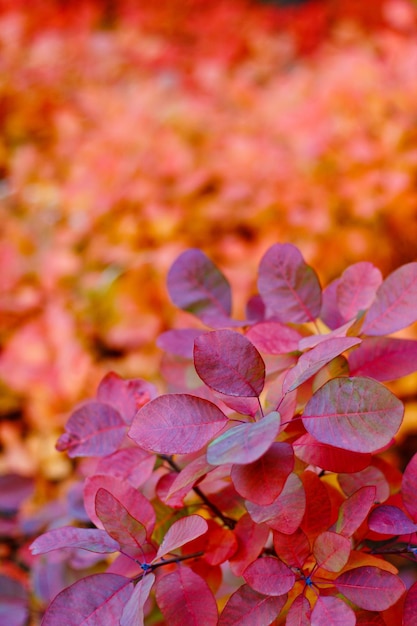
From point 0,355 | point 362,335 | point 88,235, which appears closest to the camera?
point 362,335

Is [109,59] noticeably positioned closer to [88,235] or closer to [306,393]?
[88,235]

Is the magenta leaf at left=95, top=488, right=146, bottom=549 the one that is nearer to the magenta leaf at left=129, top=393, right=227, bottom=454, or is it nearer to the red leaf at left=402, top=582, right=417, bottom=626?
the magenta leaf at left=129, top=393, right=227, bottom=454

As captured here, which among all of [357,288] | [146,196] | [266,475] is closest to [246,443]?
[266,475]

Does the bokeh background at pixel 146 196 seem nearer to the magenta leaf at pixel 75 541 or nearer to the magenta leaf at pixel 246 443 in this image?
the magenta leaf at pixel 75 541

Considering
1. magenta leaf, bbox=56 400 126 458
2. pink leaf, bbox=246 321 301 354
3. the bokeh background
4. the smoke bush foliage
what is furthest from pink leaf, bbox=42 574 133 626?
the bokeh background

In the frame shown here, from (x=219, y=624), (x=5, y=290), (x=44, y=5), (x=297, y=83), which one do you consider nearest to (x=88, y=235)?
(x=5, y=290)

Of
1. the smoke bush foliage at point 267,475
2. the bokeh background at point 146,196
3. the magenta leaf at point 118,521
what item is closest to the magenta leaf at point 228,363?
the smoke bush foliage at point 267,475
